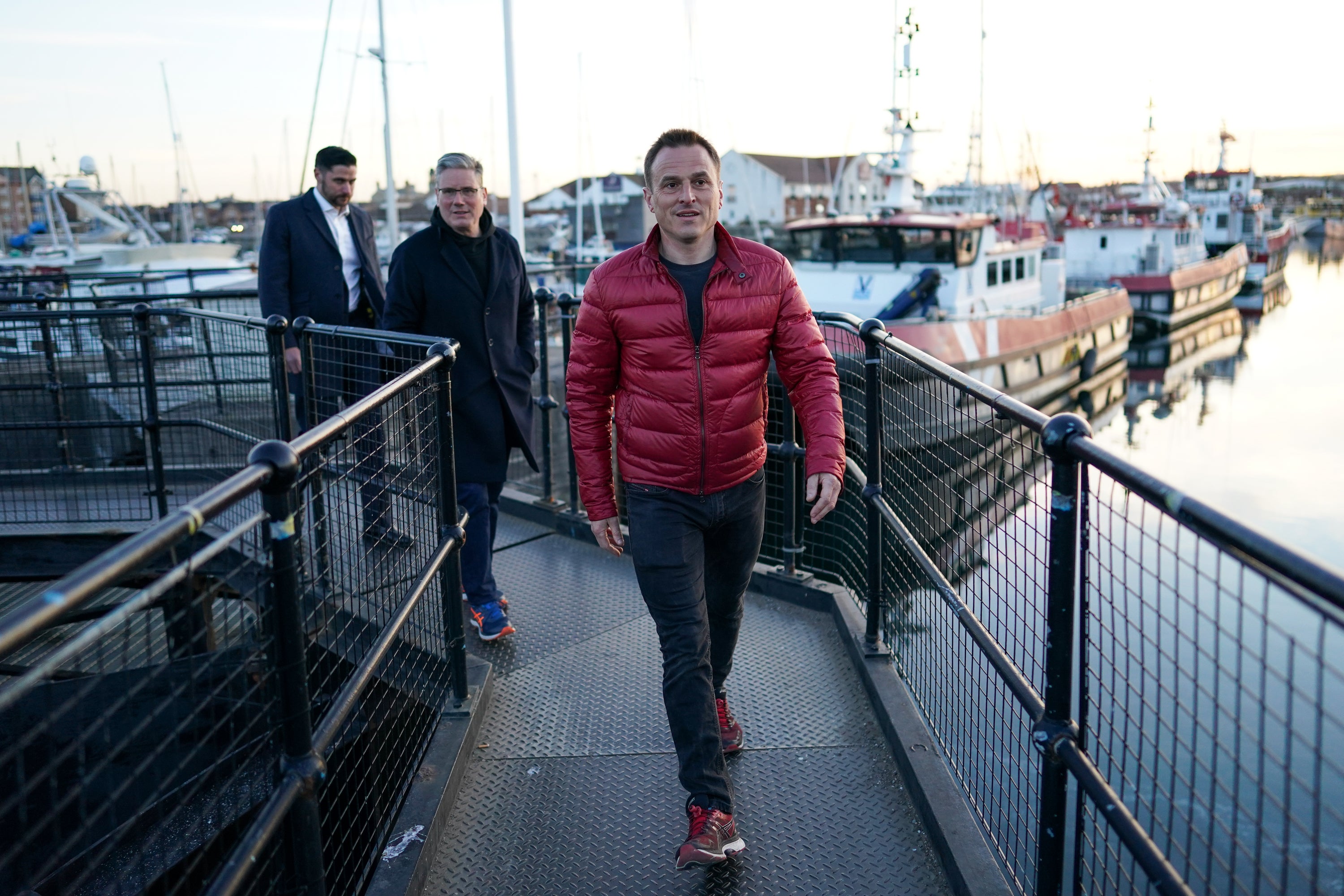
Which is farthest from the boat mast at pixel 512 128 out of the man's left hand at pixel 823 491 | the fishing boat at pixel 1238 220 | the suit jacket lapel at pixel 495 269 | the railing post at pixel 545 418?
the fishing boat at pixel 1238 220

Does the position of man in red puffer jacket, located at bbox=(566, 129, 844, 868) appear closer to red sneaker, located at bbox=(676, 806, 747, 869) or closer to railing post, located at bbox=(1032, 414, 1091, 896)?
red sneaker, located at bbox=(676, 806, 747, 869)

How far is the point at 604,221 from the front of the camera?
72.4 metres

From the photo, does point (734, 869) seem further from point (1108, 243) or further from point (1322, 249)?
point (1322, 249)

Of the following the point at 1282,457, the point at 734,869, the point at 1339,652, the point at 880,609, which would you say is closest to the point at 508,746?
the point at 734,869

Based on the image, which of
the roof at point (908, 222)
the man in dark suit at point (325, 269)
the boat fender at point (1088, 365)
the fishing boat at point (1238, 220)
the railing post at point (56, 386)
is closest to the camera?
the man in dark suit at point (325, 269)

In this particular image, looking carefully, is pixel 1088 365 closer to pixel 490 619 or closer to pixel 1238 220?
pixel 490 619

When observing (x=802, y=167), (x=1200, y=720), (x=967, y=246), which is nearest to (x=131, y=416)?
(x=1200, y=720)

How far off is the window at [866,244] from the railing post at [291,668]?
48.4ft

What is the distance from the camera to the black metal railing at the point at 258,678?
1365 mm

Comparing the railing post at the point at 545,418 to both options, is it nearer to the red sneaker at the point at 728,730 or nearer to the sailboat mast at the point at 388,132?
the red sneaker at the point at 728,730

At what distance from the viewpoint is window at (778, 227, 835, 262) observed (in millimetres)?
16016

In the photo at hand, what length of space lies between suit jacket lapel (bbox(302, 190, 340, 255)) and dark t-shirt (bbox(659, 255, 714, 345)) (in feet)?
8.94

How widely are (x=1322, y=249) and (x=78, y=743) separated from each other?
332 feet

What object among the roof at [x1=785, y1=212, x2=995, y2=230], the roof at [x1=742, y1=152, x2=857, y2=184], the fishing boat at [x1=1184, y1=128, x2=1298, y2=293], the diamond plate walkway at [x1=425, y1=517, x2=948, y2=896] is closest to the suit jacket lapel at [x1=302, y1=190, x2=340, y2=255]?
the diamond plate walkway at [x1=425, y1=517, x2=948, y2=896]
